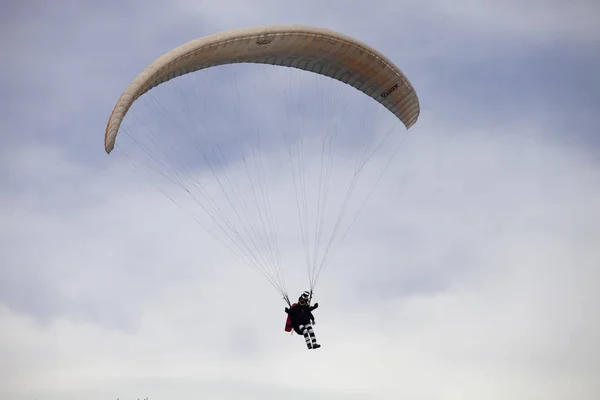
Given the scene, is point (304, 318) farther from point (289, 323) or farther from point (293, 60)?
point (293, 60)

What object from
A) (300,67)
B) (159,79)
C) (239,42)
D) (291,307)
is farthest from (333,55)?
(291,307)

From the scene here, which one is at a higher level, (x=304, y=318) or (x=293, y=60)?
(x=293, y=60)

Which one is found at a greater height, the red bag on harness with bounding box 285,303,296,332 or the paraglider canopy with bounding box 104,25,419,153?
the paraglider canopy with bounding box 104,25,419,153

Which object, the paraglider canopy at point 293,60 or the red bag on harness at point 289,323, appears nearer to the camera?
the paraglider canopy at point 293,60

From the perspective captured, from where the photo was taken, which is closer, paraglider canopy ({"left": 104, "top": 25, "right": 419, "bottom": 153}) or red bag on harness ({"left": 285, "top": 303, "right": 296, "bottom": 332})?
paraglider canopy ({"left": 104, "top": 25, "right": 419, "bottom": 153})

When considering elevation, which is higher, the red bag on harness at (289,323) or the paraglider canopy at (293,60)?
the paraglider canopy at (293,60)

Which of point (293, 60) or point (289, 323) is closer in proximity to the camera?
point (289, 323)

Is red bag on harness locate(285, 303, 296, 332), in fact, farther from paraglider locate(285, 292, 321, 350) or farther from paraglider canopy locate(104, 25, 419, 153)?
paraglider canopy locate(104, 25, 419, 153)

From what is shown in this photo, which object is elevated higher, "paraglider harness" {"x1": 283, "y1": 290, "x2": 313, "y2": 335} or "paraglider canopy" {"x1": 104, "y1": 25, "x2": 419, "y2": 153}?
"paraglider canopy" {"x1": 104, "y1": 25, "x2": 419, "y2": 153}

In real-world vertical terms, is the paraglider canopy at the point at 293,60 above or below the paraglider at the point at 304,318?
above

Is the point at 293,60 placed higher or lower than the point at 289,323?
higher

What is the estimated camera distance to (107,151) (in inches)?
1058

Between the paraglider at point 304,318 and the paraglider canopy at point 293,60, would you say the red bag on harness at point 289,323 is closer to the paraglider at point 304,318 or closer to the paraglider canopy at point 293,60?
the paraglider at point 304,318

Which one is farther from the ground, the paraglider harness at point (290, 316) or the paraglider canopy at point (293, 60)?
the paraglider canopy at point (293, 60)
